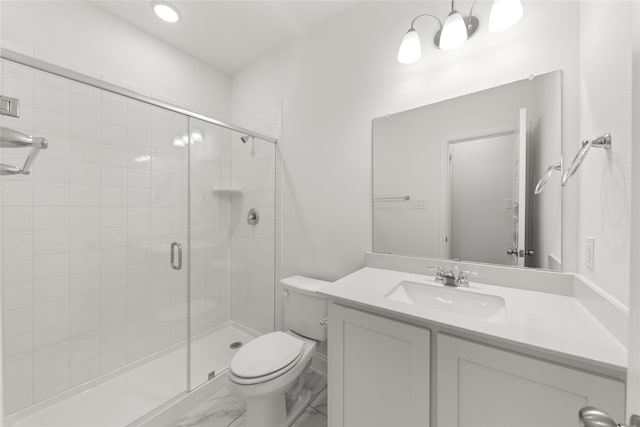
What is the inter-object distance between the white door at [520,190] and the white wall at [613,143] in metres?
0.18

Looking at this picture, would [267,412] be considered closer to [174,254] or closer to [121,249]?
[174,254]

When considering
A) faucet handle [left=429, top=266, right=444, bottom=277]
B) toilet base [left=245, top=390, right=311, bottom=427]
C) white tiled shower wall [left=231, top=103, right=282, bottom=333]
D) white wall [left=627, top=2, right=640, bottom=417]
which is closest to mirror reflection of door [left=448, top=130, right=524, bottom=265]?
faucet handle [left=429, top=266, right=444, bottom=277]

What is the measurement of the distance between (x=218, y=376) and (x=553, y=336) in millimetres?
1896

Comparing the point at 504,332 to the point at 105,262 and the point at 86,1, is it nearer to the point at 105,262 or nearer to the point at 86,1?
the point at 105,262

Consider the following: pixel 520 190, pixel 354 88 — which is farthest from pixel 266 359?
pixel 354 88

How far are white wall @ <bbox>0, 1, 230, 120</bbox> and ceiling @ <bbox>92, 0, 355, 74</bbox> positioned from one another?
0.29 ft

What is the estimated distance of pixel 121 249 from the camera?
178cm

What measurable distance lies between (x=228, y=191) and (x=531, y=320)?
7.01 feet

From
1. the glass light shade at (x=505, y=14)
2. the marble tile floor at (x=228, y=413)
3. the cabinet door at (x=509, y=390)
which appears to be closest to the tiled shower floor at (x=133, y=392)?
the marble tile floor at (x=228, y=413)

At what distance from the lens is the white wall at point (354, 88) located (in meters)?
1.07

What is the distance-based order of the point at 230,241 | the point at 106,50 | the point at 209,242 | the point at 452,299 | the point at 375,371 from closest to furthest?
1. the point at 375,371
2. the point at 452,299
3. the point at 106,50
4. the point at 209,242
5. the point at 230,241

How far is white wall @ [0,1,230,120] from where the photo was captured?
4.63 ft

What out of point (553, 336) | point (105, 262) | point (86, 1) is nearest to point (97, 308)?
point (105, 262)

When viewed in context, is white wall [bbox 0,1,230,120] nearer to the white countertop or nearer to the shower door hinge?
A: the shower door hinge
